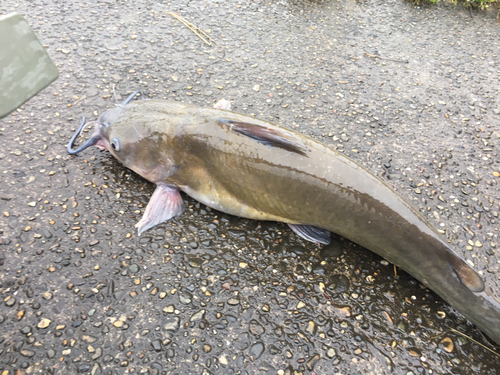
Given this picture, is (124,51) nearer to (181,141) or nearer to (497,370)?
(181,141)

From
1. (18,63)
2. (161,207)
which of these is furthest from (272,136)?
(18,63)

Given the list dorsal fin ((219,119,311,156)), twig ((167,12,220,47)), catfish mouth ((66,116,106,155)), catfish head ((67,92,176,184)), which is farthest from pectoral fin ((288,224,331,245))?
twig ((167,12,220,47))

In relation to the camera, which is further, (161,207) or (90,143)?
(90,143)

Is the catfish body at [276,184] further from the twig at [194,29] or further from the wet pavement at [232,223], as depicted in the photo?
the twig at [194,29]

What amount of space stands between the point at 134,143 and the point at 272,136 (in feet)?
3.71

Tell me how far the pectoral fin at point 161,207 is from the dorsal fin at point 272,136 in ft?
2.45

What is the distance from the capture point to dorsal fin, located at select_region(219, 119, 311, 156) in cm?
213

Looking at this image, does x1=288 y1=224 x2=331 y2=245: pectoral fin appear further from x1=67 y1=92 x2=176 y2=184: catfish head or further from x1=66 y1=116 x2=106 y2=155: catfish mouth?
x1=66 y1=116 x2=106 y2=155: catfish mouth

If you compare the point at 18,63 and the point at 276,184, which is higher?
the point at 18,63

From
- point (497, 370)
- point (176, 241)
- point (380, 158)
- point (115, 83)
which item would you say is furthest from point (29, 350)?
point (380, 158)

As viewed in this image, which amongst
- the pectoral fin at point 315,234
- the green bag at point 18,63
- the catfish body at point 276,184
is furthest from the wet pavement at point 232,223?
the green bag at point 18,63

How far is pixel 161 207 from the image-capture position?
2.42 m

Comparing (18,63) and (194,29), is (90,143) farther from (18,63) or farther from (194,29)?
(194,29)

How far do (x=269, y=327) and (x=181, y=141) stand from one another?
1449 millimetres
